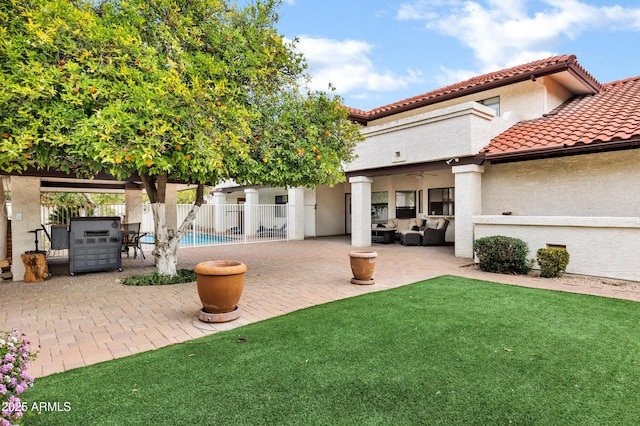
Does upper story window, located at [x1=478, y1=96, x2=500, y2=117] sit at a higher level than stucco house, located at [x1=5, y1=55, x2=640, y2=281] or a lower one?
higher

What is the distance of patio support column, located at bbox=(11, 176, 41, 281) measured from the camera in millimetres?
8242

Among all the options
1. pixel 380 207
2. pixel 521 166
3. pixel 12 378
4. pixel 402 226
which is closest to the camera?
pixel 12 378

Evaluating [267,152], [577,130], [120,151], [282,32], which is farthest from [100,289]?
[577,130]

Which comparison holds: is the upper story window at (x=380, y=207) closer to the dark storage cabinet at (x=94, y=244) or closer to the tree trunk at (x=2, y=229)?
the dark storage cabinet at (x=94, y=244)

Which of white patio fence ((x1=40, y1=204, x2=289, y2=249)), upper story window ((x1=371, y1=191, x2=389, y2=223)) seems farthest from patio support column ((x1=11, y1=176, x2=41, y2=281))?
upper story window ((x1=371, y1=191, x2=389, y2=223))

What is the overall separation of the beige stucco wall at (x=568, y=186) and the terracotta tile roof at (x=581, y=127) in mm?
702

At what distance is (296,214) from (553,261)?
11910mm

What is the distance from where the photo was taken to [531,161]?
1045cm

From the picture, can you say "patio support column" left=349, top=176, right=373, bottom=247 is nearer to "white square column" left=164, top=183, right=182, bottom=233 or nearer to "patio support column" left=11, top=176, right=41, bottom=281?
"white square column" left=164, top=183, right=182, bottom=233

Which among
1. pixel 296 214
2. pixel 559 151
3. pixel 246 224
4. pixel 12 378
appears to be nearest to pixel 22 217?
pixel 12 378

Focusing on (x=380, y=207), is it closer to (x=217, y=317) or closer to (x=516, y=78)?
(x=516, y=78)

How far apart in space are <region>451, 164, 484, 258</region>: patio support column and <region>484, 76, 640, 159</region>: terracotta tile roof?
793 mm

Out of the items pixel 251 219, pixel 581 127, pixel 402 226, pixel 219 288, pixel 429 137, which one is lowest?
pixel 219 288

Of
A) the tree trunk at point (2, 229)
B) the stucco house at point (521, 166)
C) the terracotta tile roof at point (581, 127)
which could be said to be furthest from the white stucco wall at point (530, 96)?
the tree trunk at point (2, 229)
